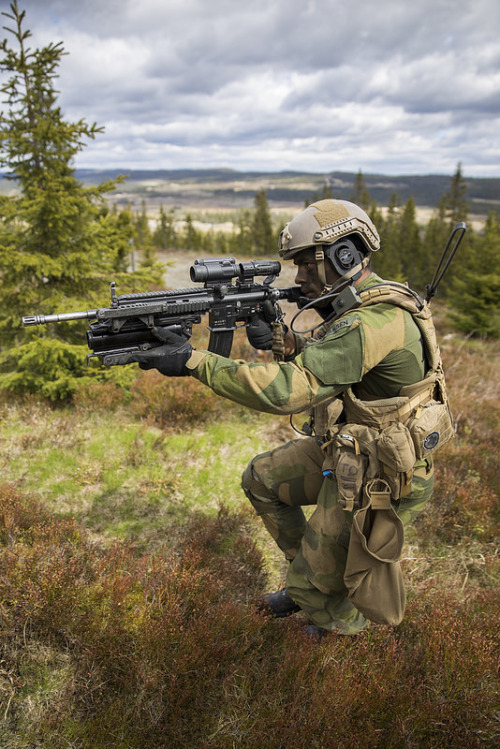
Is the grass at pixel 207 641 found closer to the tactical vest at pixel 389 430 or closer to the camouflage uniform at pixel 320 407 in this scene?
the camouflage uniform at pixel 320 407

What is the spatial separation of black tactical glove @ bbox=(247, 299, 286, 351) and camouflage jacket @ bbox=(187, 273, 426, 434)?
2.60 feet

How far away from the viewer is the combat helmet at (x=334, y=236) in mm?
2842

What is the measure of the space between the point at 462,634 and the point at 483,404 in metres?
5.02

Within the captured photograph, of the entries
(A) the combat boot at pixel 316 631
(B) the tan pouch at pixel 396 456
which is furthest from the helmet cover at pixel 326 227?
(A) the combat boot at pixel 316 631

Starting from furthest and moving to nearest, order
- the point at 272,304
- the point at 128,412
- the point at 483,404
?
the point at 483,404, the point at 128,412, the point at 272,304

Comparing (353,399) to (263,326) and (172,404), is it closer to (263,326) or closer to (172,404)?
(263,326)

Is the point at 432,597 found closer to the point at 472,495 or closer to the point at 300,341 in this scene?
the point at 472,495

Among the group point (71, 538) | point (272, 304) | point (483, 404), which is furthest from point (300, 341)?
point (483, 404)

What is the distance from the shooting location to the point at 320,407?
3.14 metres

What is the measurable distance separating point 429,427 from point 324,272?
1260 mm

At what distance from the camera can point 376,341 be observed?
8.48 feet

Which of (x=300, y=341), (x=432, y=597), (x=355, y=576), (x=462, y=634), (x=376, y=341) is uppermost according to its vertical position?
(x=376, y=341)

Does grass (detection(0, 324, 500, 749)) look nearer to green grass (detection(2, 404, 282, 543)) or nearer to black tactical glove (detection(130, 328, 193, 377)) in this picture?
green grass (detection(2, 404, 282, 543))

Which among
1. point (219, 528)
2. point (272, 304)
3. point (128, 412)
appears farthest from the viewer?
point (128, 412)
